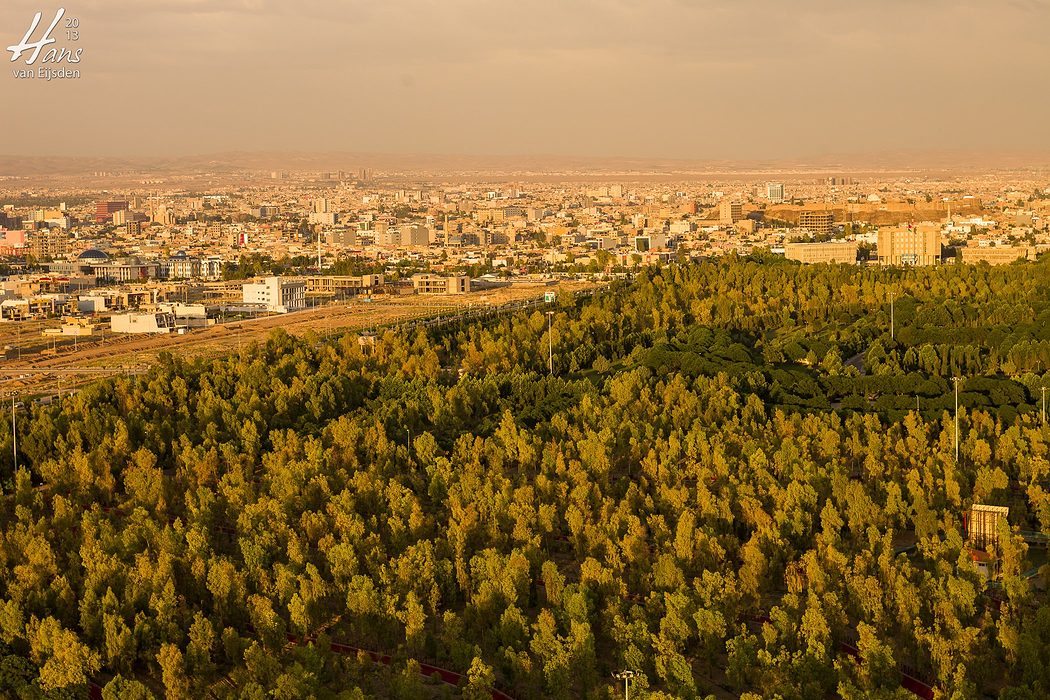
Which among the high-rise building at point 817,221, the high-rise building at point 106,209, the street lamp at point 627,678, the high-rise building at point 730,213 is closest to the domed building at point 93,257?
the high-rise building at point 106,209

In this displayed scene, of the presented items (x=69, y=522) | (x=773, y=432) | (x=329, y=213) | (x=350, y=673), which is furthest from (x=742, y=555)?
(x=329, y=213)

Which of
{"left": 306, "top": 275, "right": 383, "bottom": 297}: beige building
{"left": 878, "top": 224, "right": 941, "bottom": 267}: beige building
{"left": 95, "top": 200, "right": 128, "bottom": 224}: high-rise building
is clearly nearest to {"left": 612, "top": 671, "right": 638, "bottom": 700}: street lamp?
{"left": 306, "top": 275, "right": 383, "bottom": 297}: beige building

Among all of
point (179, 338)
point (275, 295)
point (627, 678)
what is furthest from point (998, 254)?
point (627, 678)

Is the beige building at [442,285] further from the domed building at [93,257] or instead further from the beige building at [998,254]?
the beige building at [998,254]

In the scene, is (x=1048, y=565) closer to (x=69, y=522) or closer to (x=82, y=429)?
(x=69, y=522)

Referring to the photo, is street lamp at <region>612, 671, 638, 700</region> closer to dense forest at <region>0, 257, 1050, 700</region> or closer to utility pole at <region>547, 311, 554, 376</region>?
dense forest at <region>0, 257, 1050, 700</region>

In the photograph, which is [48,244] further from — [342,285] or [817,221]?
[817,221]
